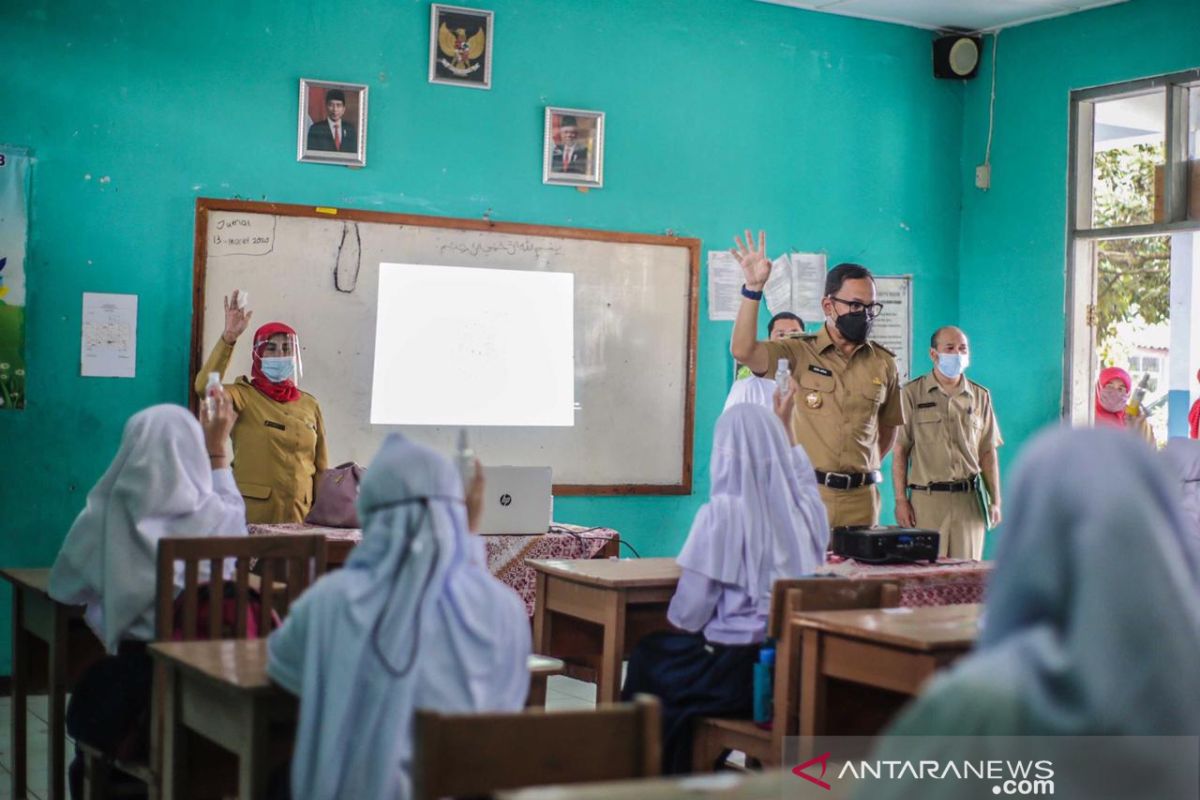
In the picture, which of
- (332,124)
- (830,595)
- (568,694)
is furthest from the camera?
(332,124)

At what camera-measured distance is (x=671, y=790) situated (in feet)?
5.70

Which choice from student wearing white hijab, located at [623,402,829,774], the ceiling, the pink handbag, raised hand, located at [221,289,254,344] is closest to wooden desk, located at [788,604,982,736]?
student wearing white hijab, located at [623,402,829,774]

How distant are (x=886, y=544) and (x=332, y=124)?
3161mm

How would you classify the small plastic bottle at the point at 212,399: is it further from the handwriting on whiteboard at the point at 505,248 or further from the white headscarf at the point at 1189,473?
the white headscarf at the point at 1189,473

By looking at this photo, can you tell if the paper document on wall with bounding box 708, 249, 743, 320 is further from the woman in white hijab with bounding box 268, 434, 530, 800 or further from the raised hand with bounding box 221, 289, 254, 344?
the woman in white hijab with bounding box 268, 434, 530, 800

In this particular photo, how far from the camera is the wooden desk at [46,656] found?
151 inches

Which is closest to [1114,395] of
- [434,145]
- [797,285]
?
[797,285]

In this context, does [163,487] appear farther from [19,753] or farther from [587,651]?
[587,651]

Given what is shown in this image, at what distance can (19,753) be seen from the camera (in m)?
4.12

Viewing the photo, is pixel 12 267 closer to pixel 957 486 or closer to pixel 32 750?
pixel 32 750

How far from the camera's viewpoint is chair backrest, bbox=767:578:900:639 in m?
3.40

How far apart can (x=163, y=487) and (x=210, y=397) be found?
1288 mm

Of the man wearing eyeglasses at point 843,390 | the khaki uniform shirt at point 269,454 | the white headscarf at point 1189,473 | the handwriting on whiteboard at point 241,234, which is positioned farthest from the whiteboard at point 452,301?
the white headscarf at point 1189,473

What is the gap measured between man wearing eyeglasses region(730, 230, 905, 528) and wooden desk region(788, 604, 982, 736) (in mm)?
1650
